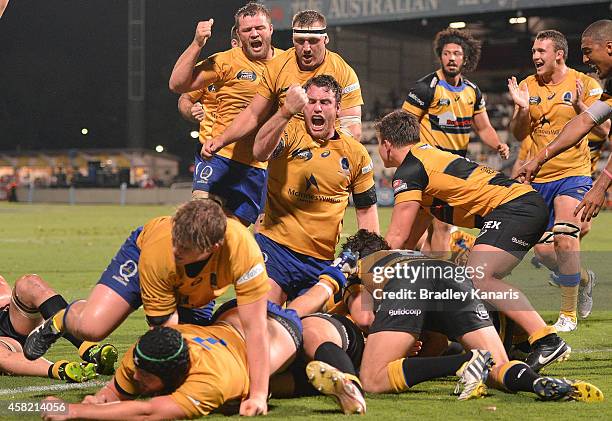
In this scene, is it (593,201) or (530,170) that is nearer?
(593,201)

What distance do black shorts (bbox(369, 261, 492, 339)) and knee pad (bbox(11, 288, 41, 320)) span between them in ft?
7.25

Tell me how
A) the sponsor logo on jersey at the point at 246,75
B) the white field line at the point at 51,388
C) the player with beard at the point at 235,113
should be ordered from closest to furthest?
the white field line at the point at 51,388 → the player with beard at the point at 235,113 → the sponsor logo on jersey at the point at 246,75

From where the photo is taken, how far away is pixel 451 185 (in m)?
7.04

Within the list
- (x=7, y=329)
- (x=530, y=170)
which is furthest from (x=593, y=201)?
(x=7, y=329)

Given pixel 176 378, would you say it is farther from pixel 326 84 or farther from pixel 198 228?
pixel 326 84

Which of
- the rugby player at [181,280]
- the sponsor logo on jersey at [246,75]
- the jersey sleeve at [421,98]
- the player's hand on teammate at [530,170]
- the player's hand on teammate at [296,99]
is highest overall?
the sponsor logo on jersey at [246,75]

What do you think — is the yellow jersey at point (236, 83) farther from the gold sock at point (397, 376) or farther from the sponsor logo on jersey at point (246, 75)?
the gold sock at point (397, 376)

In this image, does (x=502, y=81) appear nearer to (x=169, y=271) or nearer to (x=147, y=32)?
(x=147, y=32)

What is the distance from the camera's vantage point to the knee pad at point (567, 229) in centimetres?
919

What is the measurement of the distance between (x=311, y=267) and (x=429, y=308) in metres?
1.49

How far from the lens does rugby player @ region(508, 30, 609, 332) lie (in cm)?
933

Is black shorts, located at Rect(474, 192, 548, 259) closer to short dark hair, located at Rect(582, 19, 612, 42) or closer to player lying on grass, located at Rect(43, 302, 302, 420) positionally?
short dark hair, located at Rect(582, 19, 612, 42)

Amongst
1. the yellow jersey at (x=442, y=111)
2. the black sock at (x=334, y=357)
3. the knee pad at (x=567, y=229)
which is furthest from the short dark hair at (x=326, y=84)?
the knee pad at (x=567, y=229)

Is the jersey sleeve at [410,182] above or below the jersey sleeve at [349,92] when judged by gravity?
below
